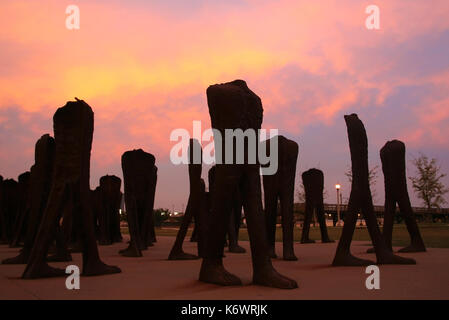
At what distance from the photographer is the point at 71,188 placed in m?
8.42

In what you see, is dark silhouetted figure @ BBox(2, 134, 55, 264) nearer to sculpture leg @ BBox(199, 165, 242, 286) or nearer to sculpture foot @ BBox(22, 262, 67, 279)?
sculpture foot @ BBox(22, 262, 67, 279)

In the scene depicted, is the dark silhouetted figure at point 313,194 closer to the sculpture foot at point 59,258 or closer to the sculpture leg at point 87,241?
the sculpture foot at point 59,258

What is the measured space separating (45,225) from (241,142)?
12.7 feet

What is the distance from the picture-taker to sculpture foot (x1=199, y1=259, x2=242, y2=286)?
7.00 metres

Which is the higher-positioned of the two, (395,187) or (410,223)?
(395,187)

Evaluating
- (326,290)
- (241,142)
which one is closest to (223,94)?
(241,142)

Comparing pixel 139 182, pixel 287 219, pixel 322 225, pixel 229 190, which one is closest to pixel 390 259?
pixel 287 219

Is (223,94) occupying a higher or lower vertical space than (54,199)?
higher

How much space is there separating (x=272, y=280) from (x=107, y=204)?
14.6m

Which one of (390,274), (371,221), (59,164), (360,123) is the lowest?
(390,274)

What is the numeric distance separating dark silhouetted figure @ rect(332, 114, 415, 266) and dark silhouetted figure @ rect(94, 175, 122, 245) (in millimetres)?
12206

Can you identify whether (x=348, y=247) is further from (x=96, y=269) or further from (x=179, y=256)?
(x=96, y=269)

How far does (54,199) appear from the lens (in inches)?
328
